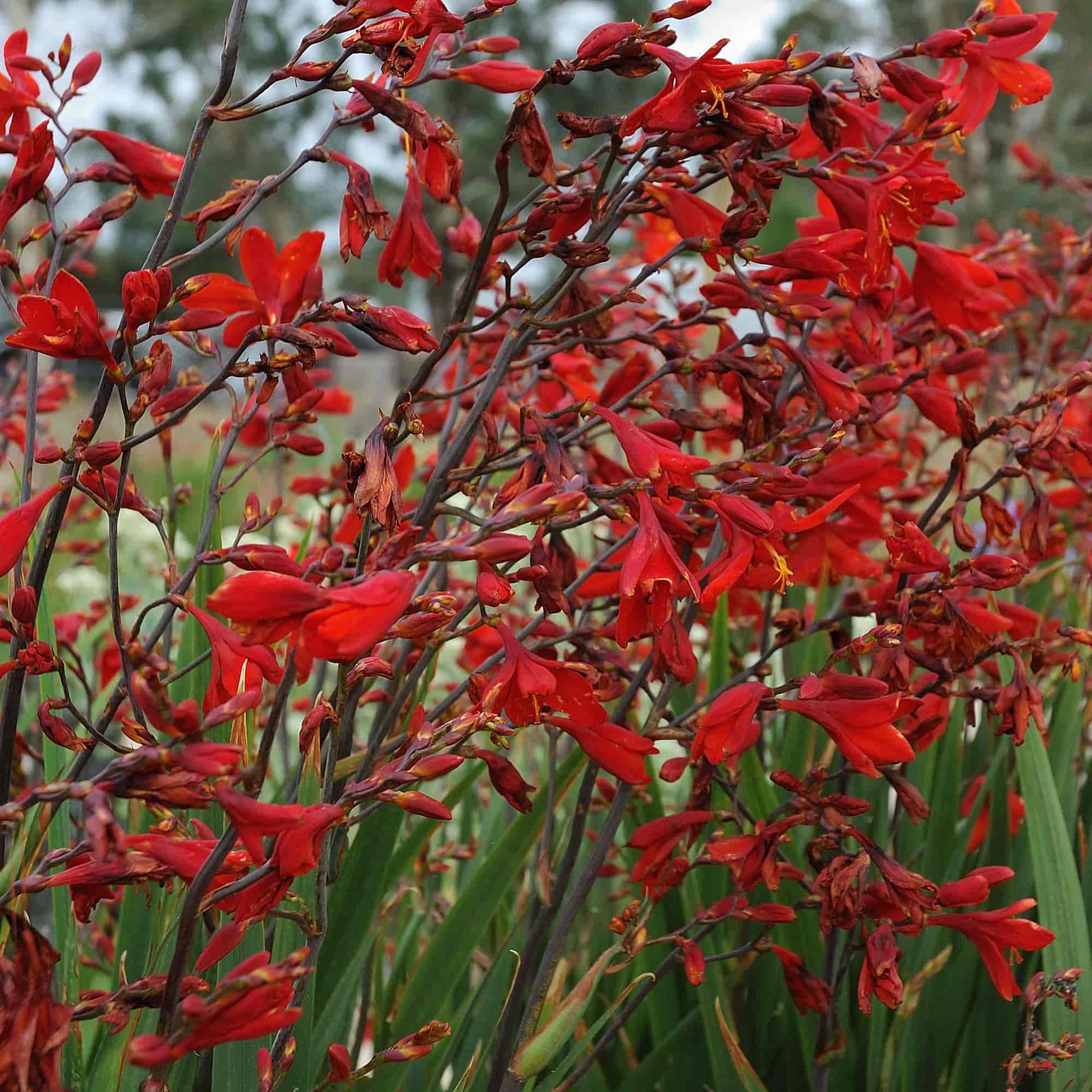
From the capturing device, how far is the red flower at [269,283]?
1234 mm

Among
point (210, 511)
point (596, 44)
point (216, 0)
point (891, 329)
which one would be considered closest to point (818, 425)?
point (891, 329)

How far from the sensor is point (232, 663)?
3.11 feet

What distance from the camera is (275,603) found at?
0.75 metres

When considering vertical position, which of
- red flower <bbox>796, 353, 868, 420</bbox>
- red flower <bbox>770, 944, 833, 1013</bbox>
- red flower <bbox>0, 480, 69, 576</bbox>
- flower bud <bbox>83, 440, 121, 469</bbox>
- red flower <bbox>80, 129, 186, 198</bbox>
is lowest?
red flower <bbox>770, 944, 833, 1013</bbox>

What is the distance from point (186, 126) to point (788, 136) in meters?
23.9

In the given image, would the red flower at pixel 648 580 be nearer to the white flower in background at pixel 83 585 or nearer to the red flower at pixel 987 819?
the red flower at pixel 987 819

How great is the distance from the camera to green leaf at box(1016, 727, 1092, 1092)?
130 centimetres

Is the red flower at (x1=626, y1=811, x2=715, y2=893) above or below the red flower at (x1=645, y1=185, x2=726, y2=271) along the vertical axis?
below

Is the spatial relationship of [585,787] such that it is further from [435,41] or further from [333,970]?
[435,41]

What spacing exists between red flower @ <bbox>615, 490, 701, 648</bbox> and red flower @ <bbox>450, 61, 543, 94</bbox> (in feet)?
1.44

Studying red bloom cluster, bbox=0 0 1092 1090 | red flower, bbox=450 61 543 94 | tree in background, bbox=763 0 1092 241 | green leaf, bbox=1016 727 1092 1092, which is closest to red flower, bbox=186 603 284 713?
red bloom cluster, bbox=0 0 1092 1090

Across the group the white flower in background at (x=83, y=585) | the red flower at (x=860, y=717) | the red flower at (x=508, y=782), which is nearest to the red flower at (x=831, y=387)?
the red flower at (x=860, y=717)

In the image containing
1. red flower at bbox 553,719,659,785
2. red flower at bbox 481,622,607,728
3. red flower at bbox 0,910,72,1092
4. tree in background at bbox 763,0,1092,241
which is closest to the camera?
red flower at bbox 0,910,72,1092

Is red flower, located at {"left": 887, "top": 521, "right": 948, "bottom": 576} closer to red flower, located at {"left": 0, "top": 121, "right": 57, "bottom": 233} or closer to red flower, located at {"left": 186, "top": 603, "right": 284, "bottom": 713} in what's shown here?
red flower, located at {"left": 186, "top": 603, "right": 284, "bottom": 713}
